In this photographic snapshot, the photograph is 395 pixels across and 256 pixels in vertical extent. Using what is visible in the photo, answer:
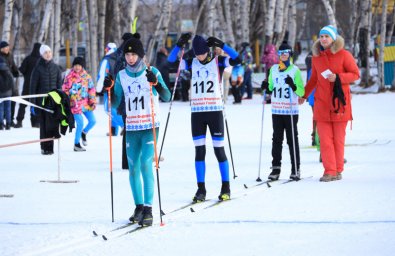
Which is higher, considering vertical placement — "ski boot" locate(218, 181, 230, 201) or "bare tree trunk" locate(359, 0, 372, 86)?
"bare tree trunk" locate(359, 0, 372, 86)

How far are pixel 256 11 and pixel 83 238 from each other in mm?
37384

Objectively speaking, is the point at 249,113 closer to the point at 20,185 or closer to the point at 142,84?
the point at 20,185

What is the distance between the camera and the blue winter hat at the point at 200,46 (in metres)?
10.7

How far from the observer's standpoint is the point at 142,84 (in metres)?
9.51

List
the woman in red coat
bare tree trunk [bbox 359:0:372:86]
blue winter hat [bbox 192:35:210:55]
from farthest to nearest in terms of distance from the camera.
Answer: bare tree trunk [bbox 359:0:372:86] < the woman in red coat < blue winter hat [bbox 192:35:210:55]

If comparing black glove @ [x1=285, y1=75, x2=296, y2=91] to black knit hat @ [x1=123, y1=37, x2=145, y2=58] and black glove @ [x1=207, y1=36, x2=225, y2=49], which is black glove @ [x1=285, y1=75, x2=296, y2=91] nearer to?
black glove @ [x1=207, y1=36, x2=225, y2=49]

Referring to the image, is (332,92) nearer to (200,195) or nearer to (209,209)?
(200,195)

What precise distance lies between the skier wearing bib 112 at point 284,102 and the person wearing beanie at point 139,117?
10.3ft

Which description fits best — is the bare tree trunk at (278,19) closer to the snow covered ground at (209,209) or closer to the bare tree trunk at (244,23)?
the bare tree trunk at (244,23)

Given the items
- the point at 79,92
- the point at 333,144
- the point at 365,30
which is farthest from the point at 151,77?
the point at 365,30

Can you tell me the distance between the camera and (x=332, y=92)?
12.1 meters

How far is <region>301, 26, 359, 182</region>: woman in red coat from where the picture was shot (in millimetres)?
11984

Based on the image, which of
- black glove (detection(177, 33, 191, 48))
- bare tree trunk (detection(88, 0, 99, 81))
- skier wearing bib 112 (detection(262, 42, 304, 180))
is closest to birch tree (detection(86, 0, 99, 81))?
bare tree trunk (detection(88, 0, 99, 81))

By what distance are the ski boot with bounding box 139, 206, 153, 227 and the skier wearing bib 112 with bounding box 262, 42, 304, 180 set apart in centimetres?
341
